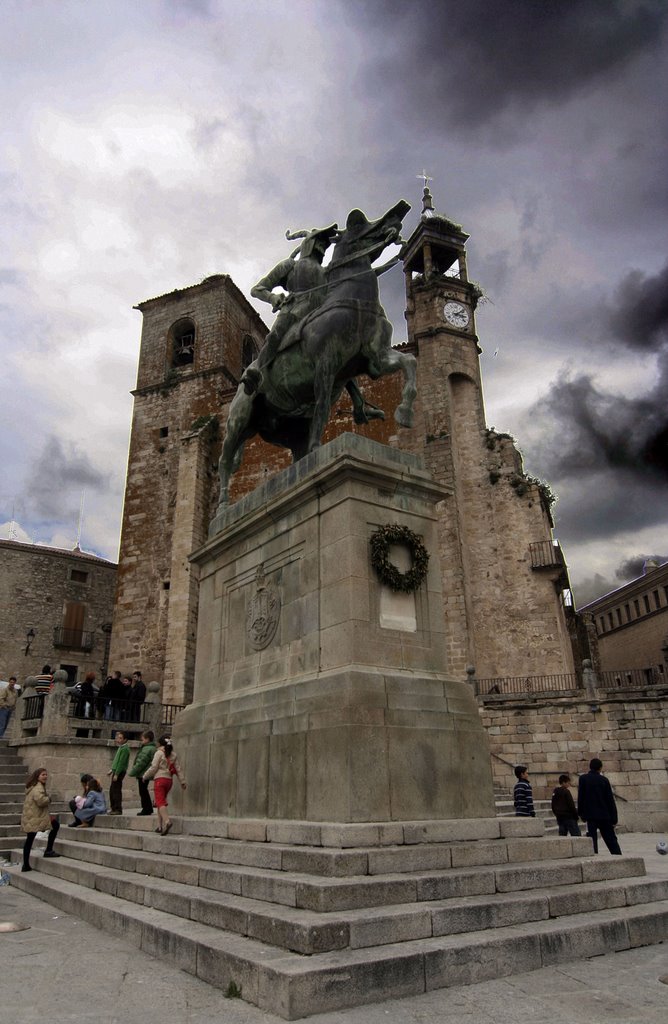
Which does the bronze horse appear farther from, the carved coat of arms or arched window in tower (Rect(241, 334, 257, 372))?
arched window in tower (Rect(241, 334, 257, 372))

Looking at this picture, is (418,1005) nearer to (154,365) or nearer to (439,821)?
(439,821)

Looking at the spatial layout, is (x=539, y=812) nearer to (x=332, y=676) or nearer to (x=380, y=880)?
(x=332, y=676)

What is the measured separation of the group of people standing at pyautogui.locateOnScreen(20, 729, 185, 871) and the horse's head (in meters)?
5.67

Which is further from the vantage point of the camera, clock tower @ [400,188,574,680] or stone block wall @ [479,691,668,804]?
clock tower @ [400,188,574,680]

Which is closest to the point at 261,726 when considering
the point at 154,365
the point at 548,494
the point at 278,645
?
the point at 278,645

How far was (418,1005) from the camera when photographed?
10.2ft

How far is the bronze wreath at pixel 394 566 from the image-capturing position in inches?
237

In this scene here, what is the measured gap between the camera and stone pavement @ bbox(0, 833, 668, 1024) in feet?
9.70

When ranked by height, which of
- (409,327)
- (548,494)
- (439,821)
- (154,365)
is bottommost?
(439,821)

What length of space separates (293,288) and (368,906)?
651 cm

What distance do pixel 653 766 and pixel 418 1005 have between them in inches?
605

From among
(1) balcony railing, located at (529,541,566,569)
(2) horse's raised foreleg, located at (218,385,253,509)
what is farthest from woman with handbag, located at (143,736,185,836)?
(1) balcony railing, located at (529,541,566,569)

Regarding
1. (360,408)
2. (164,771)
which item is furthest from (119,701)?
(360,408)

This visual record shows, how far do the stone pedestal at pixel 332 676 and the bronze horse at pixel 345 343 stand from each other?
0.89 m
